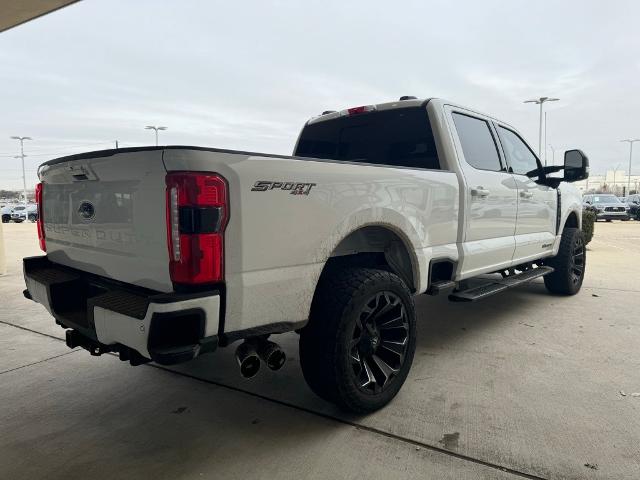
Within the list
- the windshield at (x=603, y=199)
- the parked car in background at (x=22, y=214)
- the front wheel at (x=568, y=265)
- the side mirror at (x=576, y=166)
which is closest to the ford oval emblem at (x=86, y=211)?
the side mirror at (x=576, y=166)

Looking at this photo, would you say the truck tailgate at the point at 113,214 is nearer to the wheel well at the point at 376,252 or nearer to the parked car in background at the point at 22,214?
the wheel well at the point at 376,252

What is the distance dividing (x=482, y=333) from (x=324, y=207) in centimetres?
274

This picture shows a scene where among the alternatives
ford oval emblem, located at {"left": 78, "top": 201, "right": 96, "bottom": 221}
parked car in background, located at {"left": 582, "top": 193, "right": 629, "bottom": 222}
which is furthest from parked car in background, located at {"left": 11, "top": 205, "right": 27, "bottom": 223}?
ford oval emblem, located at {"left": 78, "top": 201, "right": 96, "bottom": 221}

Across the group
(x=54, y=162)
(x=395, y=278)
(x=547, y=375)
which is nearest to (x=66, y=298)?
(x=54, y=162)

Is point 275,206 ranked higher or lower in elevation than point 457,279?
higher

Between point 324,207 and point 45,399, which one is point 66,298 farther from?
point 324,207

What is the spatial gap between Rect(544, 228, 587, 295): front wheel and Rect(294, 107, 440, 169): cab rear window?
9.97 feet

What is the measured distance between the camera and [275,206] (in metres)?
2.19

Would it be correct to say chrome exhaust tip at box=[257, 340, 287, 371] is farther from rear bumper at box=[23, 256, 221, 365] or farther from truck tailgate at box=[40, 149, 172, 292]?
truck tailgate at box=[40, 149, 172, 292]

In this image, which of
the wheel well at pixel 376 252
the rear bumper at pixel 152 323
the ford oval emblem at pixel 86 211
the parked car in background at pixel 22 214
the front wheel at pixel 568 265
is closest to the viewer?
the rear bumper at pixel 152 323

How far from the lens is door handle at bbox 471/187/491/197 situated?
3662 millimetres

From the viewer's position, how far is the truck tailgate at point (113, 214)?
208cm

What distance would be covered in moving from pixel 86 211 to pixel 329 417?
183cm

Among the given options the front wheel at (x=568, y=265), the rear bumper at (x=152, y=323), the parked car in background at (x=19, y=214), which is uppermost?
the rear bumper at (x=152, y=323)
